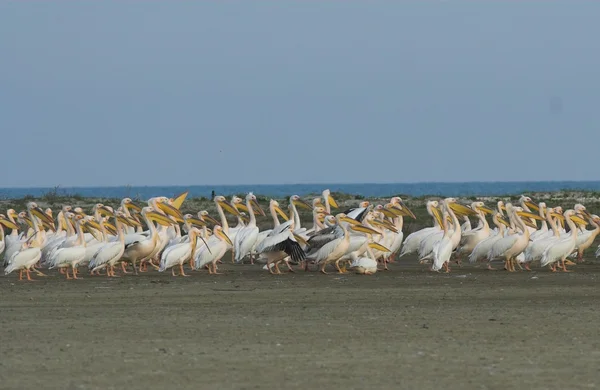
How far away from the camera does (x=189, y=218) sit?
1930cm

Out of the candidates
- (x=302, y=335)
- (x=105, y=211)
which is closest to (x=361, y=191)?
(x=105, y=211)

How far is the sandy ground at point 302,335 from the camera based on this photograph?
Answer: 24.0ft

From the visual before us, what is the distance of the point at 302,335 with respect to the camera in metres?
9.39

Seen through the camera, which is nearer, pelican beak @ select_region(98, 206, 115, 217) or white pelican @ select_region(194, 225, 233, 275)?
white pelican @ select_region(194, 225, 233, 275)

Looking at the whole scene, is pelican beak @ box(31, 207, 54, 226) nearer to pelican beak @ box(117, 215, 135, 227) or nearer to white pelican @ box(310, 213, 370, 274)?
pelican beak @ box(117, 215, 135, 227)

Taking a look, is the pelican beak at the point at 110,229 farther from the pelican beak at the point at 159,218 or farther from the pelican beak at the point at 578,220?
the pelican beak at the point at 578,220

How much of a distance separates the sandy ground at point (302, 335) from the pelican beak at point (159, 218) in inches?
139

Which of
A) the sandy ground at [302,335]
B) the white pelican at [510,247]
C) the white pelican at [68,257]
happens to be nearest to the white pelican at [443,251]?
the white pelican at [510,247]

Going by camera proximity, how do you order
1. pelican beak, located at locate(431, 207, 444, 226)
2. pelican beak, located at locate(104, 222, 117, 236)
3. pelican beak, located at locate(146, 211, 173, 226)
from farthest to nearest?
1. pelican beak, located at locate(104, 222, 117, 236)
2. pelican beak, located at locate(431, 207, 444, 226)
3. pelican beak, located at locate(146, 211, 173, 226)

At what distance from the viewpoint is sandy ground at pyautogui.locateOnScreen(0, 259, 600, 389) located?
7324 millimetres

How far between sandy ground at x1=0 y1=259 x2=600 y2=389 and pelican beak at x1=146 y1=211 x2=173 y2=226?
11.6 feet

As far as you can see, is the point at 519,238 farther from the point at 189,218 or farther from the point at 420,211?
the point at 420,211

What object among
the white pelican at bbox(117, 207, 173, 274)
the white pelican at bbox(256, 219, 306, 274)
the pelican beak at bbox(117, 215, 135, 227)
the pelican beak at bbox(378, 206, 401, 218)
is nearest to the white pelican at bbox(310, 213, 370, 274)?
the white pelican at bbox(256, 219, 306, 274)

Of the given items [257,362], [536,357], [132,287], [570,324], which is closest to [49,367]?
[257,362]
